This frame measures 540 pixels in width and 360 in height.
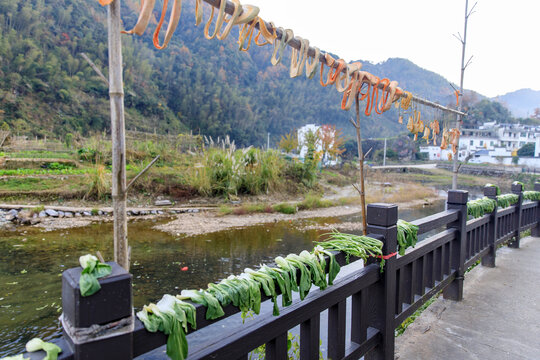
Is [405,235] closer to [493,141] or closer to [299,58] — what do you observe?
[299,58]

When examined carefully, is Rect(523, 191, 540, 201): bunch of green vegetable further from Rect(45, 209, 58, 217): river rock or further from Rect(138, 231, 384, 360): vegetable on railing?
Rect(45, 209, 58, 217): river rock

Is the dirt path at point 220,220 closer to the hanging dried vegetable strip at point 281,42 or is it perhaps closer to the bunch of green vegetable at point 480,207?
the bunch of green vegetable at point 480,207

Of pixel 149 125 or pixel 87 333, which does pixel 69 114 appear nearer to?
pixel 149 125

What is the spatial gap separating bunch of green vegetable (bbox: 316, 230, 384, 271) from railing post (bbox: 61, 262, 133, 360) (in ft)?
2.56

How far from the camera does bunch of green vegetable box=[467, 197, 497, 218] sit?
255 centimetres

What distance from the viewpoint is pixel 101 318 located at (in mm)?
585

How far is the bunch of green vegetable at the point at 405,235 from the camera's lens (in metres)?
1.53

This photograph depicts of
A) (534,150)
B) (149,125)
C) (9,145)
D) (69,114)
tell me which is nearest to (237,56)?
(149,125)

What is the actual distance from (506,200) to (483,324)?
1867mm

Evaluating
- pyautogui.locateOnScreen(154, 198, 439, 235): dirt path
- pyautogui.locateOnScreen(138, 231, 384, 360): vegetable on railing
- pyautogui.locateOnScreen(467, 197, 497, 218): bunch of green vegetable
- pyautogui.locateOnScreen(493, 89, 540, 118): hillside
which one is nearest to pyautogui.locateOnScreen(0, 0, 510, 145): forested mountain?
pyautogui.locateOnScreen(154, 198, 439, 235): dirt path

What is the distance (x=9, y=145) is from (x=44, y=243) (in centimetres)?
948

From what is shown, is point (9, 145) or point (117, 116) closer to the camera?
point (117, 116)

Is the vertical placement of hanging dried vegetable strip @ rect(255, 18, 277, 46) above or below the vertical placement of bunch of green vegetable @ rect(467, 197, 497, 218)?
above

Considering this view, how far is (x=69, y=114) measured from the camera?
2653 centimetres
